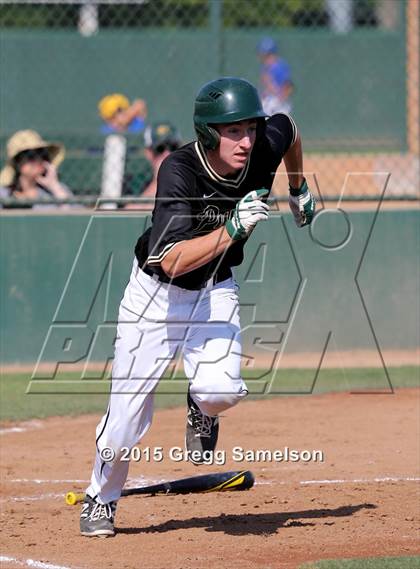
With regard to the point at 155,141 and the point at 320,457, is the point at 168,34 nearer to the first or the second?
the point at 155,141

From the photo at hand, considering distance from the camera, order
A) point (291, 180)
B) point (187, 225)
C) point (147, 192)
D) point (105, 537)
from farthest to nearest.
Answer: point (147, 192), point (291, 180), point (105, 537), point (187, 225)

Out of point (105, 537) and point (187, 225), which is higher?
point (187, 225)

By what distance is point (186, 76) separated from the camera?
38.0 ft

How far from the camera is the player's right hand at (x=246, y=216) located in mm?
4715

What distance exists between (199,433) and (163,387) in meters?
3.50

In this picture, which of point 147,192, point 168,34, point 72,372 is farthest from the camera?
point 168,34

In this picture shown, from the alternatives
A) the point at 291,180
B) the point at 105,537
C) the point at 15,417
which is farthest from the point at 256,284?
the point at 105,537

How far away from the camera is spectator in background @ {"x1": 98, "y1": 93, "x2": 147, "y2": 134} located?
11773 millimetres

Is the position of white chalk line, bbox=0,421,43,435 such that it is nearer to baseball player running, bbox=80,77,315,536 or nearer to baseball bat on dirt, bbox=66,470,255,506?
baseball bat on dirt, bbox=66,470,255,506

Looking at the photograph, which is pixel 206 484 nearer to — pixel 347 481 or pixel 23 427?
pixel 347 481

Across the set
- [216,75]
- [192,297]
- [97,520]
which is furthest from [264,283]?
[97,520]

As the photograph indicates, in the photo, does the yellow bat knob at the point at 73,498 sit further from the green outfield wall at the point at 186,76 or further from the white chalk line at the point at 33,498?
the green outfield wall at the point at 186,76

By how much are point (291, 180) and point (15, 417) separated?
3286mm

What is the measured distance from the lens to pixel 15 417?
798 cm
